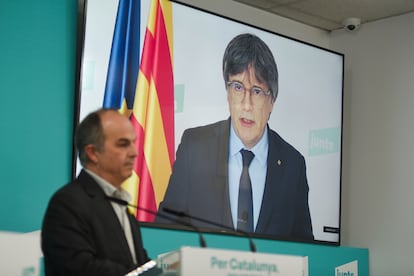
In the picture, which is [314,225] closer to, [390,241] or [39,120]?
[390,241]

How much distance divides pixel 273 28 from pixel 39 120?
254 centimetres

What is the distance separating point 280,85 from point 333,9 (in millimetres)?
903

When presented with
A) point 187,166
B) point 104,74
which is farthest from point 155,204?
point 104,74

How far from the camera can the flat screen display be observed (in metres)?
4.36

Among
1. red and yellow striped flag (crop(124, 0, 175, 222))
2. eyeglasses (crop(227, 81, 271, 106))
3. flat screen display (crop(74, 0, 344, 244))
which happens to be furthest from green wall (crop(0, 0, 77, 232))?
eyeglasses (crop(227, 81, 271, 106))

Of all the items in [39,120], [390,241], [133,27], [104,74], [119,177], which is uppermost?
[133,27]

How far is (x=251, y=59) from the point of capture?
538 centimetres

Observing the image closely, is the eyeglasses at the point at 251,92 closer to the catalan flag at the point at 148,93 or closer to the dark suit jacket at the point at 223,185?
the dark suit jacket at the point at 223,185

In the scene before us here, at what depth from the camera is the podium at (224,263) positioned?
208 cm

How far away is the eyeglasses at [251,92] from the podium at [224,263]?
9.64 feet

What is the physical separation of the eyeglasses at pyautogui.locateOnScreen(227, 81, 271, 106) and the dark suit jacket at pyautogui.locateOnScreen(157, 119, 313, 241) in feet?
0.73

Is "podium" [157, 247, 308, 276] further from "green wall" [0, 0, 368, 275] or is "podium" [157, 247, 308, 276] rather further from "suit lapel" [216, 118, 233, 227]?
"suit lapel" [216, 118, 233, 227]

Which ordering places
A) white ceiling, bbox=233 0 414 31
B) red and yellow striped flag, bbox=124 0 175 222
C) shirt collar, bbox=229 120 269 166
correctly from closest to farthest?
Result: red and yellow striped flag, bbox=124 0 175 222 < shirt collar, bbox=229 120 269 166 < white ceiling, bbox=233 0 414 31

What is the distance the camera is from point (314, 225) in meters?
5.60
